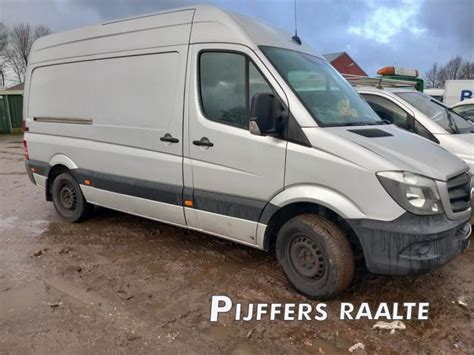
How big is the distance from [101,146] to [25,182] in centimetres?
489

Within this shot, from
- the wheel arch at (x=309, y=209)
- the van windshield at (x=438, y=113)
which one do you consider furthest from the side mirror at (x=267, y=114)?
the van windshield at (x=438, y=113)

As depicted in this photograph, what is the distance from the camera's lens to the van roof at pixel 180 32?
3853 millimetres

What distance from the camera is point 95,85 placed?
4.93m

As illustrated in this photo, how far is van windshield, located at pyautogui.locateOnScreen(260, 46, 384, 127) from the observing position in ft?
11.8

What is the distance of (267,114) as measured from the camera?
3.38 meters

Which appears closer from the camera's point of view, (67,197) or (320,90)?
(320,90)

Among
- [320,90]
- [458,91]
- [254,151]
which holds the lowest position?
[254,151]

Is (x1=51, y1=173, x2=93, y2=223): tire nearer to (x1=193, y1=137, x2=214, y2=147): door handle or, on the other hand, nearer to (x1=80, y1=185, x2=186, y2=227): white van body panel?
(x1=80, y1=185, x2=186, y2=227): white van body panel

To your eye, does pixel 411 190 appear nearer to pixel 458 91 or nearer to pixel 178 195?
pixel 178 195

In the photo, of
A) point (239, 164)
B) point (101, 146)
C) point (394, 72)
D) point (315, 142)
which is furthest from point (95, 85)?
point (394, 72)

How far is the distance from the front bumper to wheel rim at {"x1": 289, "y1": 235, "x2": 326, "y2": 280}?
1.25ft

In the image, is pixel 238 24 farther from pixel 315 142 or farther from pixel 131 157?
pixel 131 157

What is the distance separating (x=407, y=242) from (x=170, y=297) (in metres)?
2.02

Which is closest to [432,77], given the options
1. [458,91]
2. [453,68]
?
[453,68]
